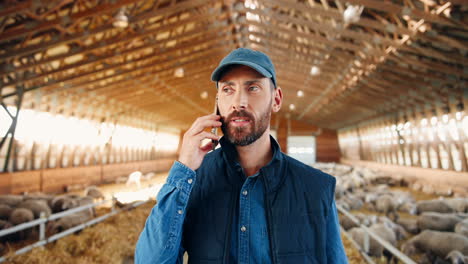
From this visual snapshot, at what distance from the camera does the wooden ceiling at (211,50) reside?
7949 millimetres

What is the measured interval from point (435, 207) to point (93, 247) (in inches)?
391

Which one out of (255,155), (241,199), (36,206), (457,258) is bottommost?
(457,258)

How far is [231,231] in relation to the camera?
4.66 feet

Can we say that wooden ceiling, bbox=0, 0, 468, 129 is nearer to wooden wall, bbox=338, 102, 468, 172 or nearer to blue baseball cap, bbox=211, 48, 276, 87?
wooden wall, bbox=338, 102, 468, 172

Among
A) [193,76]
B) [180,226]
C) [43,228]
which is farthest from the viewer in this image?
[193,76]

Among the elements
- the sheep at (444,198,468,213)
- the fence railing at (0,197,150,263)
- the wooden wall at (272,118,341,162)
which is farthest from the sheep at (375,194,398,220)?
the wooden wall at (272,118,341,162)

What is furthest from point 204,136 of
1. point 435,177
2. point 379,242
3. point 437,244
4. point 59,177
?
point 435,177

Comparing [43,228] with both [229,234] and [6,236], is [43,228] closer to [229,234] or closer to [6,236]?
[6,236]

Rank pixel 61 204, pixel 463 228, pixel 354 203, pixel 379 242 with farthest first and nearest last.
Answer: pixel 354 203 → pixel 61 204 → pixel 463 228 → pixel 379 242

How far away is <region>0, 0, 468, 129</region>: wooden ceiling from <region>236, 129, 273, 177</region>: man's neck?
587 centimetres

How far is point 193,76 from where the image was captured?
Answer: 1656cm

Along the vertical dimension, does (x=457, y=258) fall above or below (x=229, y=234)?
below

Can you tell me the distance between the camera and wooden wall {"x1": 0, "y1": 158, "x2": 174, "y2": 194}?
39.4 feet

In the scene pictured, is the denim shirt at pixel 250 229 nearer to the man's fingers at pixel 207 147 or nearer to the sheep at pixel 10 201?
the man's fingers at pixel 207 147
